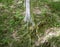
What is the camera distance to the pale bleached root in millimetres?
4567

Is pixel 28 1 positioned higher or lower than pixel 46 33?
higher

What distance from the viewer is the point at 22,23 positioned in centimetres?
508

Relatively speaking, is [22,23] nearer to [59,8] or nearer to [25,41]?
[25,41]

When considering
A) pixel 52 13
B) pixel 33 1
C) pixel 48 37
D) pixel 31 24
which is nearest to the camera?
pixel 48 37

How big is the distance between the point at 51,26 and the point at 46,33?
1.00 feet

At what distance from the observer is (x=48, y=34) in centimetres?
468

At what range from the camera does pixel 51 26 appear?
4.96 metres

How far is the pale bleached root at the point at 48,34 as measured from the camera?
4.57m

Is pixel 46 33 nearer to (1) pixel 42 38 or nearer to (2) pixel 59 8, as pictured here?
(1) pixel 42 38

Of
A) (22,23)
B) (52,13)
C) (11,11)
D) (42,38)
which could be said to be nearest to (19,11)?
(11,11)

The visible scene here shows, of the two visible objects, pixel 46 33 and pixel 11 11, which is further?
pixel 11 11

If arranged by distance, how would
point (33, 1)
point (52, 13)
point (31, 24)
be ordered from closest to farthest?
point (31, 24)
point (52, 13)
point (33, 1)

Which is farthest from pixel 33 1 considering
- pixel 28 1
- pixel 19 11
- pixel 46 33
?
pixel 46 33

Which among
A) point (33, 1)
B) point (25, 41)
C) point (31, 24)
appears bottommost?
point (25, 41)
